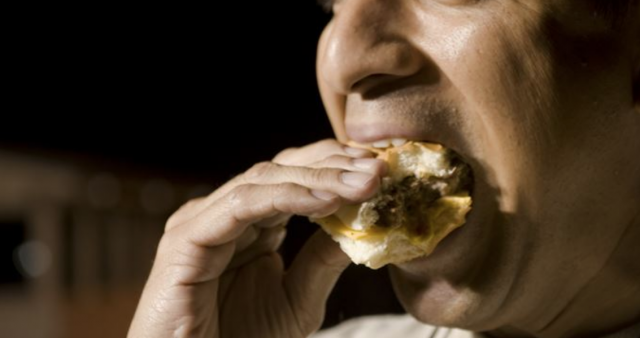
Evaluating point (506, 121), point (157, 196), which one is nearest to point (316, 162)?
point (506, 121)

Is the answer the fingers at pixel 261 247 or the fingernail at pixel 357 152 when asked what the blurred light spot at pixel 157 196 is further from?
the fingernail at pixel 357 152

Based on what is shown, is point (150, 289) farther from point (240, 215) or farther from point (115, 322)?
point (115, 322)

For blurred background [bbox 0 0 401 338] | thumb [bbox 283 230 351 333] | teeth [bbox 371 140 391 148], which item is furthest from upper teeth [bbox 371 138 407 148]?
blurred background [bbox 0 0 401 338]

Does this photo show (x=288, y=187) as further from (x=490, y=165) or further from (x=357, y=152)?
(x=490, y=165)

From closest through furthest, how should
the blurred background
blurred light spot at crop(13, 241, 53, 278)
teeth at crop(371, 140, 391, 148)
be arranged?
teeth at crop(371, 140, 391, 148)
the blurred background
blurred light spot at crop(13, 241, 53, 278)

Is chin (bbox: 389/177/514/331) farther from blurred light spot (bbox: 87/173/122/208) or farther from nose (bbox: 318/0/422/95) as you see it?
blurred light spot (bbox: 87/173/122/208)
